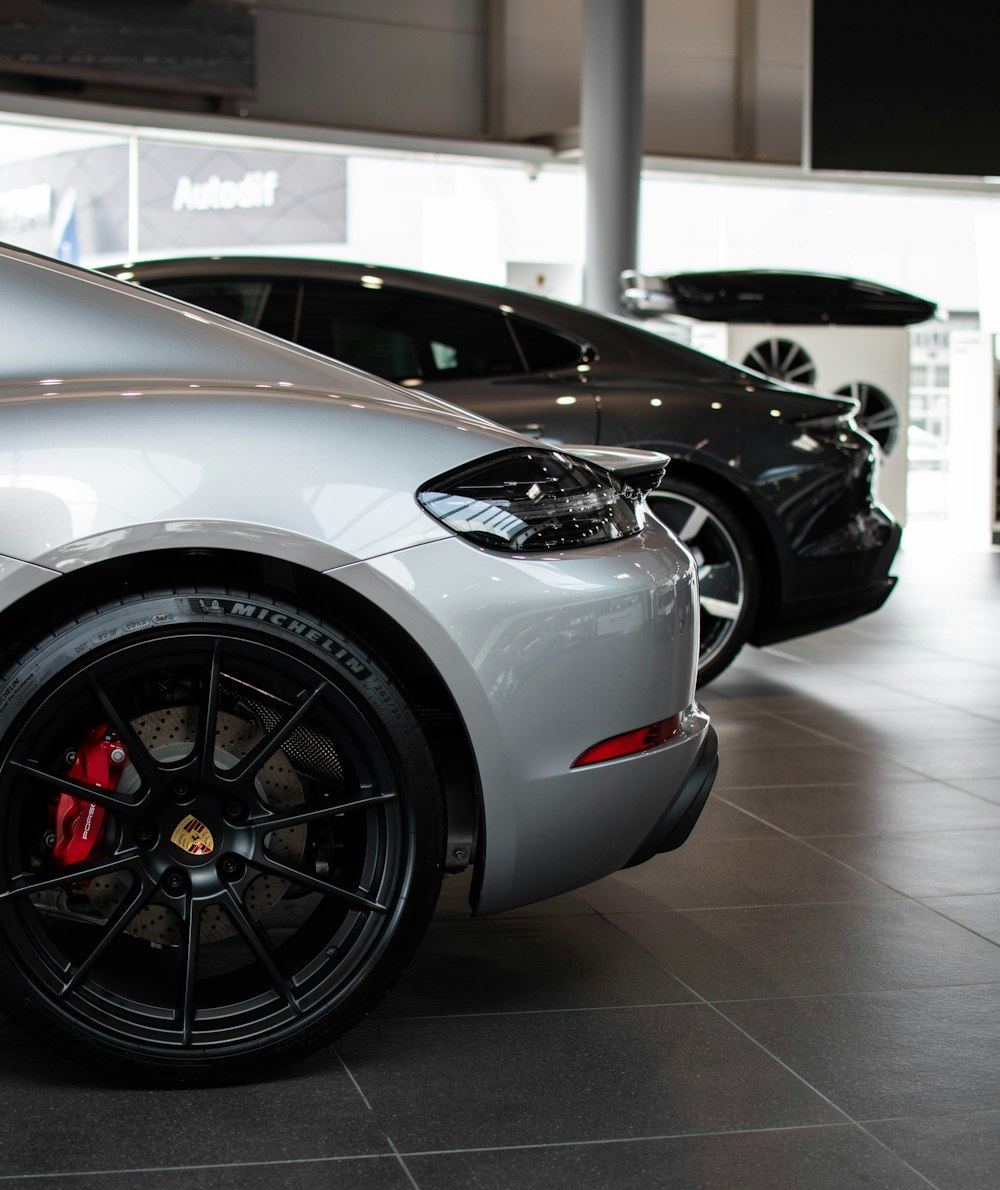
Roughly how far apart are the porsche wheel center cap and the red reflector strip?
1.85ft

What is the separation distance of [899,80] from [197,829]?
11.3 metres

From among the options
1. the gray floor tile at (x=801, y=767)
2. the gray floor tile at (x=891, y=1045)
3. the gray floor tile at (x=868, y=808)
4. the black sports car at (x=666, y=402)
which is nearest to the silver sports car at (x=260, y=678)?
the gray floor tile at (x=891, y=1045)

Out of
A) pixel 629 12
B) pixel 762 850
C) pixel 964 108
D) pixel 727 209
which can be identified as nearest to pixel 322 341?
pixel 762 850

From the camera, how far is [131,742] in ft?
7.39

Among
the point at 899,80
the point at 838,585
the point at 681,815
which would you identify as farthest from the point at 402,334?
the point at 899,80

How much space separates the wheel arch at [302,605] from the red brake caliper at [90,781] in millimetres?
209

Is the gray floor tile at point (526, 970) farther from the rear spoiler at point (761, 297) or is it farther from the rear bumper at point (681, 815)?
the rear spoiler at point (761, 297)

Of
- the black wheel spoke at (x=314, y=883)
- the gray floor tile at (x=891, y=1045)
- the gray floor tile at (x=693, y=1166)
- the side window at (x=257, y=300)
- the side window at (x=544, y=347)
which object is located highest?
the side window at (x=257, y=300)

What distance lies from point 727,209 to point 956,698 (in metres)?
11.1

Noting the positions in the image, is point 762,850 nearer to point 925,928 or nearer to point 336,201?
point 925,928

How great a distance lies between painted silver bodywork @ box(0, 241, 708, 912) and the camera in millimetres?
2197

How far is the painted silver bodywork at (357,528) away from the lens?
2197mm

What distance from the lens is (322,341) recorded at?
18.5 ft

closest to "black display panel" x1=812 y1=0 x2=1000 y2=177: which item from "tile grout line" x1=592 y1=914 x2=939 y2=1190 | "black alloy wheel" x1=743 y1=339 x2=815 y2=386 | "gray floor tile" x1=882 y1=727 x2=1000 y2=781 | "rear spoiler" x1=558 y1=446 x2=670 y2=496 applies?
"black alloy wheel" x1=743 y1=339 x2=815 y2=386
